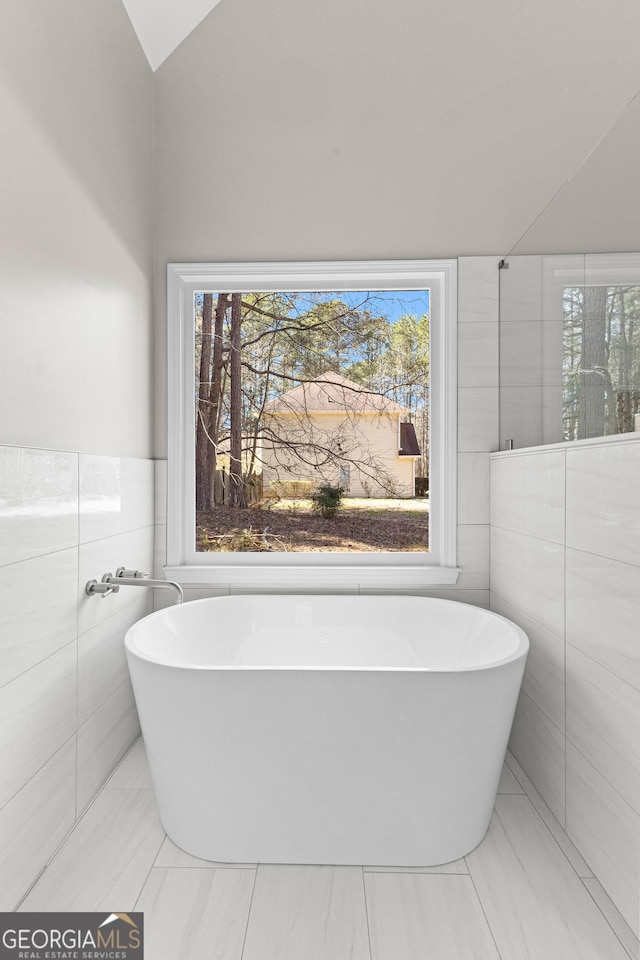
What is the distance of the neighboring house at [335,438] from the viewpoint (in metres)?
2.64

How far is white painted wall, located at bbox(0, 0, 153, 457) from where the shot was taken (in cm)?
143

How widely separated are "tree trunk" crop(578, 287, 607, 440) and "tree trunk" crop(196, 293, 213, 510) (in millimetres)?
1629

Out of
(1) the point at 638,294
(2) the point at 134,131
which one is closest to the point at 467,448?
(1) the point at 638,294

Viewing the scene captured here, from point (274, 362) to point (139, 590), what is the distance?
119 cm

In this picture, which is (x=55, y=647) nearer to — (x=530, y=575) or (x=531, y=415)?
(x=530, y=575)

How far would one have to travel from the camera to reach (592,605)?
1591mm

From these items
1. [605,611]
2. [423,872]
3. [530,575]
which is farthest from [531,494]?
[423,872]

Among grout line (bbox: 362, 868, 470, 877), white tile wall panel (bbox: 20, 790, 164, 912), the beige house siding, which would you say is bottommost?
grout line (bbox: 362, 868, 470, 877)

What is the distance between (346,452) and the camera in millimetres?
2650

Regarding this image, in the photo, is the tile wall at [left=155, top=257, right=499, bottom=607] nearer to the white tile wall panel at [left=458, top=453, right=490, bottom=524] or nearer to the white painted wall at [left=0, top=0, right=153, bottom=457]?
the white tile wall panel at [left=458, top=453, right=490, bottom=524]

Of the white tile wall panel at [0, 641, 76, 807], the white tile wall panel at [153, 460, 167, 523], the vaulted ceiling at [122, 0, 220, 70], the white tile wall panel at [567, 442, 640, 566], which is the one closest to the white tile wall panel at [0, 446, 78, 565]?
the white tile wall panel at [0, 641, 76, 807]

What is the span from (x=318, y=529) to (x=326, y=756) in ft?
3.97

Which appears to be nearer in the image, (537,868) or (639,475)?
(639,475)

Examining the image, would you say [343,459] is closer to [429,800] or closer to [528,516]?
[528,516]
